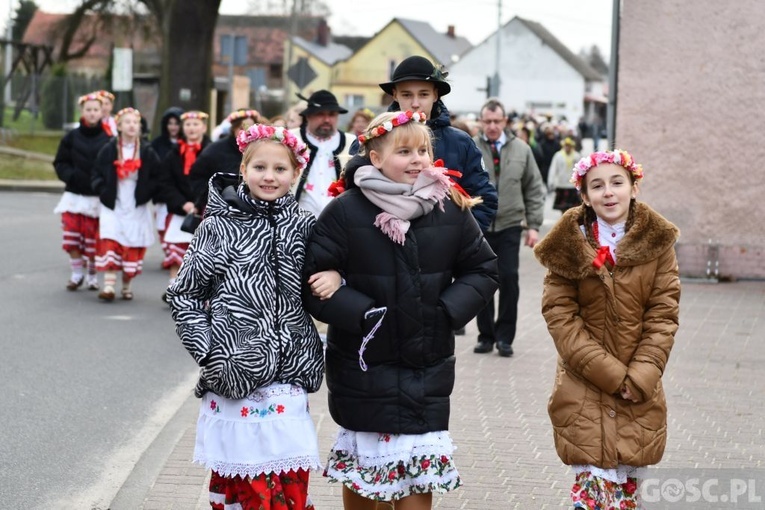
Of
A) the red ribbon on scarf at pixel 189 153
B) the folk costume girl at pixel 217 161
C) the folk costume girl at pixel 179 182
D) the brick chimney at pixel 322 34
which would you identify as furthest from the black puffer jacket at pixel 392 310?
the brick chimney at pixel 322 34

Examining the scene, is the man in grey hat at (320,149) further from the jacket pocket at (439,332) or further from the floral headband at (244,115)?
the jacket pocket at (439,332)

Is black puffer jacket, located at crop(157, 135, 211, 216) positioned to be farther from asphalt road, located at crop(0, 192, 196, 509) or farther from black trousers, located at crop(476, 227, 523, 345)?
black trousers, located at crop(476, 227, 523, 345)

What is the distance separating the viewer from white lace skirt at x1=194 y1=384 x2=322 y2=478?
186 inches

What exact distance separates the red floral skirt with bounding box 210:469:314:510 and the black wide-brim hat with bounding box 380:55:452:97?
2292 millimetres

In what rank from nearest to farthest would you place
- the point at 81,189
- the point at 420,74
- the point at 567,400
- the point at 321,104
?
the point at 567,400 < the point at 420,74 < the point at 321,104 < the point at 81,189

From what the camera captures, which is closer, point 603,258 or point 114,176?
point 603,258

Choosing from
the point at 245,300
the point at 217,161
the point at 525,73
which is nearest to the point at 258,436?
the point at 245,300

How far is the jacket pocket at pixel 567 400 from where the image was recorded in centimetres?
502

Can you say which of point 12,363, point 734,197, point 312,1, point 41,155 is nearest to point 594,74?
point 312,1

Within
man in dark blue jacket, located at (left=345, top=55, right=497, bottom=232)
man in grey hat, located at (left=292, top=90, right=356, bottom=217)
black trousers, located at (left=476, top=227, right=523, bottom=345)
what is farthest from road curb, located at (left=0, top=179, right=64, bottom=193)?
man in dark blue jacket, located at (left=345, top=55, right=497, bottom=232)

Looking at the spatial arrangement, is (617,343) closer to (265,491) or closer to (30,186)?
(265,491)

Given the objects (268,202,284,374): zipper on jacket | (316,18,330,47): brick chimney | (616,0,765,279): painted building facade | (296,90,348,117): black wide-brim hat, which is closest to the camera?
(268,202,284,374): zipper on jacket

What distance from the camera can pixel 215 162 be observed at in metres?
10.4

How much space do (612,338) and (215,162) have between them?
5946 mm
